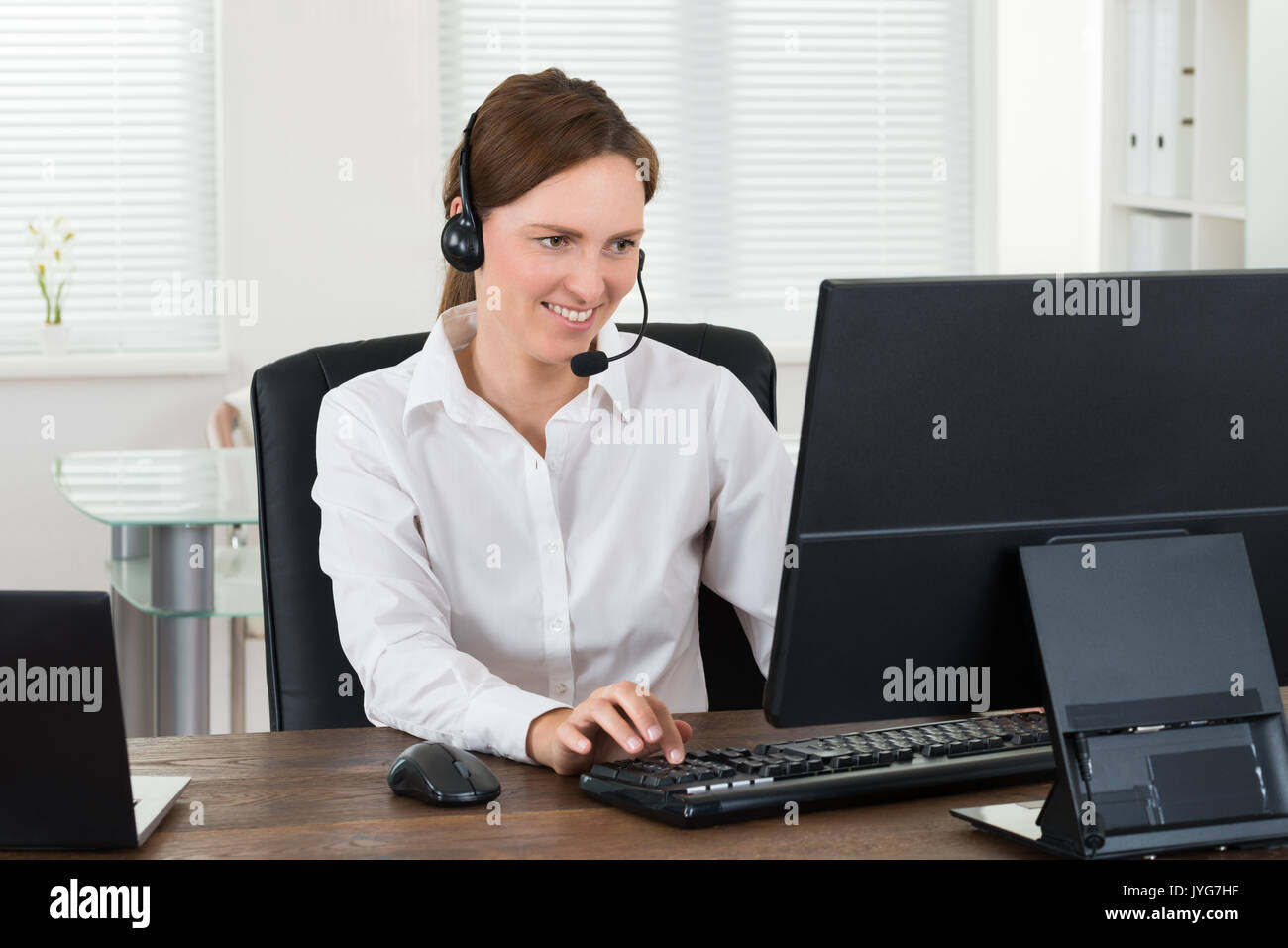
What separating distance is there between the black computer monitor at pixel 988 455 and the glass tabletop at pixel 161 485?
4.25 feet

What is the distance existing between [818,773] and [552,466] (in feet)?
1.97

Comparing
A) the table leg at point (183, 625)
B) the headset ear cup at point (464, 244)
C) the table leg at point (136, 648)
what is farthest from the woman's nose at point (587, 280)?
the table leg at point (136, 648)

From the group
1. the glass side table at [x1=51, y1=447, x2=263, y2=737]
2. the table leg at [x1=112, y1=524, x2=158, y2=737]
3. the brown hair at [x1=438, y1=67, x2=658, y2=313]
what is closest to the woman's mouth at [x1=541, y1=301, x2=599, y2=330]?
the brown hair at [x1=438, y1=67, x2=658, y2=313]

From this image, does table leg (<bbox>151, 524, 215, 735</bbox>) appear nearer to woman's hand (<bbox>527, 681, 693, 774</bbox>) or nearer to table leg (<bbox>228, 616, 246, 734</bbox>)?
table leg (<bbox>228, 616, 246, 734</bbox>)

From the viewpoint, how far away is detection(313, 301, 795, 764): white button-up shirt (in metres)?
1.49

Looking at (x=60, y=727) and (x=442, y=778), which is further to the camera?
(x=442, y=778)

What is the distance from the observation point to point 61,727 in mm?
903

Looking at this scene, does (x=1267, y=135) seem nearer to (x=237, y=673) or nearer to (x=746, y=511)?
(x=746, y=511)

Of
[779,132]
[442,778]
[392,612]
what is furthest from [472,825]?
[779,132]

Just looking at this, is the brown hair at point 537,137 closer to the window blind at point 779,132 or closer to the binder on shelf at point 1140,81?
the binder on shelf at point 1140,81

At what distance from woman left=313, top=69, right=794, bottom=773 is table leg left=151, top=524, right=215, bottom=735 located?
0.80 metres
